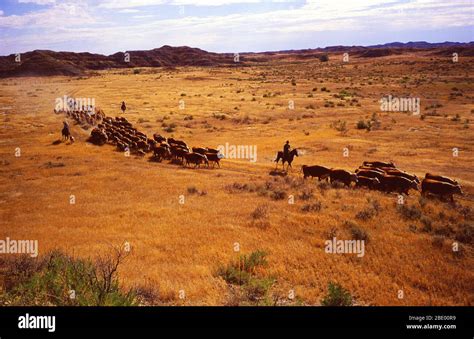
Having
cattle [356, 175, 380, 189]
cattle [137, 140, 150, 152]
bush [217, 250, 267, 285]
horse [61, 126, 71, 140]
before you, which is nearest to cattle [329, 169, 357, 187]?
cattle [356, 175, 380, 189]

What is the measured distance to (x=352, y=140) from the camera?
2638 centimetres

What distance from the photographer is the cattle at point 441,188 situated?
1429 cm

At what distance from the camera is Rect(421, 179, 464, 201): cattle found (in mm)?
14289

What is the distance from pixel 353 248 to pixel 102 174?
44.5ft

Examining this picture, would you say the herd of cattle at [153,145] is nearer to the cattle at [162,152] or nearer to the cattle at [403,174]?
the cattle at [162,152]

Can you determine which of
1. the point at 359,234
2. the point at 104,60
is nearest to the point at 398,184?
the point at 359,234

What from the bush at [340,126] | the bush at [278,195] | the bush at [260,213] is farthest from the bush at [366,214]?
the bush at [340,126]

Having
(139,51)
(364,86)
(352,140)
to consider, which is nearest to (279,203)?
(352,140)

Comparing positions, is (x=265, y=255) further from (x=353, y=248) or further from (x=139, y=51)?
(x=139, y=51)

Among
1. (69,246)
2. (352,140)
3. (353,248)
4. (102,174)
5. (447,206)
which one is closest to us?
(353,248)

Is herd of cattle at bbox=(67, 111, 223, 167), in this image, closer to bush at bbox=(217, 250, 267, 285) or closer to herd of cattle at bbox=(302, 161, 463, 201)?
herd of cattle at bbox=(302, 161, 463, 201)

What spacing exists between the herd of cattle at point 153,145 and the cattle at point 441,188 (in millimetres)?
10451

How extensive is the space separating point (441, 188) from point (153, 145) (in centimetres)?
1644

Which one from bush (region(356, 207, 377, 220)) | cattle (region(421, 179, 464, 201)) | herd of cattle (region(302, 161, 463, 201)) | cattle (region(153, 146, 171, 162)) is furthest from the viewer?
cattle (region(153, 146, 171, 162))
